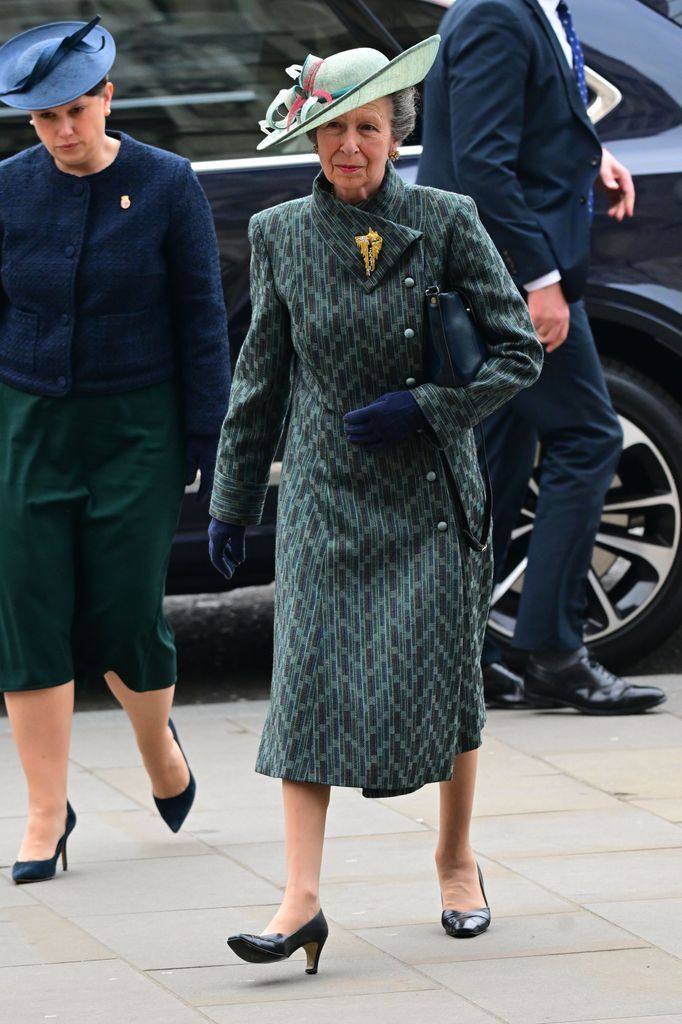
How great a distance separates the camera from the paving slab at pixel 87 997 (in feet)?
12.4

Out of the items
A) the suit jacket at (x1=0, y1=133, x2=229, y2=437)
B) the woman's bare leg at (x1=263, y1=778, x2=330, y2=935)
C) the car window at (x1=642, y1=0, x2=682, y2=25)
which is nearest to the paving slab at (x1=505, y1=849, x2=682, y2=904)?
the woman's bare leg at (x1=263, y1=778, x2=330, y2=935)

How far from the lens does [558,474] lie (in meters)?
6.01

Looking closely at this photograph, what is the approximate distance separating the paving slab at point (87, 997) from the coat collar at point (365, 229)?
129 cm

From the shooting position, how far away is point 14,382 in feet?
15.4

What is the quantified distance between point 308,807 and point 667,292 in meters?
2.59

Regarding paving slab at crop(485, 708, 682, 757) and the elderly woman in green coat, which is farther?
paving slab at crop(485, 708, 682, 757)

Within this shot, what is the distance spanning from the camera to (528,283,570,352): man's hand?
5.75 meters

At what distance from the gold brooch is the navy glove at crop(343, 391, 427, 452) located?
0.77ft

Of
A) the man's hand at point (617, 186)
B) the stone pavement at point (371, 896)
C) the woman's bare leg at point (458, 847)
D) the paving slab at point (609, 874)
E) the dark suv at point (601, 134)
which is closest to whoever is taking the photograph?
the stone pavement at point (371, 896)

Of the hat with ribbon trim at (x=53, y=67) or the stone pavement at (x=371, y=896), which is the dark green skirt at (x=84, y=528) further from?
the hat with ribbon trim at (x=53, y=67)

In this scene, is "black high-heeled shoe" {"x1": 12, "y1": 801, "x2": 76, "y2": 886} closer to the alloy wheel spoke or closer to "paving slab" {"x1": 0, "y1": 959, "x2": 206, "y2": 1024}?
"paving slab" {"x1": 0, "y1": 959, "x2": 206, "y2": 1024}

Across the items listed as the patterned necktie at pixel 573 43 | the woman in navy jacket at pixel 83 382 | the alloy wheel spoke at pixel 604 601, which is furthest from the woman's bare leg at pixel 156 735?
the patterned necktie at pixel 573 43

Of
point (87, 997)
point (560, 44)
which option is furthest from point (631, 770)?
point (87, 997)

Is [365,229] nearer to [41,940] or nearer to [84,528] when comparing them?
[84,528]
